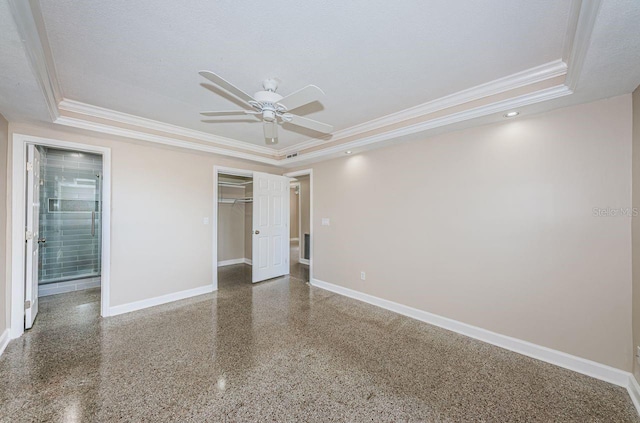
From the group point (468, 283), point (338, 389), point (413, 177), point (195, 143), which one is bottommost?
point (338, 389)

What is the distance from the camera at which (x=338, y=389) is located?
1934 mm

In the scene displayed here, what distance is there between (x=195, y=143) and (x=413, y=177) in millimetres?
3238

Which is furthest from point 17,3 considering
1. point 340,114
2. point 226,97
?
point 340,114

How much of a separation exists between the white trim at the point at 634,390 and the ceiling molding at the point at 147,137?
5013mm

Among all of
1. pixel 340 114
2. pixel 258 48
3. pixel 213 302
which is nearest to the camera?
pixel 258 48

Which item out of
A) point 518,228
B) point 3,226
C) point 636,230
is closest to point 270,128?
point 518,228

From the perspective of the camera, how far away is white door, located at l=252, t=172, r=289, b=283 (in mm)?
4680

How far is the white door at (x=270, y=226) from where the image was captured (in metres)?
4.68

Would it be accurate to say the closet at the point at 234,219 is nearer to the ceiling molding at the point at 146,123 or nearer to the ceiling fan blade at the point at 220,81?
the ceiling molding at the point at 146,123

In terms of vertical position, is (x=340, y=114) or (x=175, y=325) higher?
(x=340, y=114)

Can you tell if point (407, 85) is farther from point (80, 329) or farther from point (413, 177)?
point (80, 329)

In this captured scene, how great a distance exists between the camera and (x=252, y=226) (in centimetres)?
477

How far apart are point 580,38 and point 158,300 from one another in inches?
202

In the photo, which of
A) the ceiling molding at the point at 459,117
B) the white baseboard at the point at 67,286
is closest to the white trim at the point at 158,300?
the white baseboard at the point at 67,286
